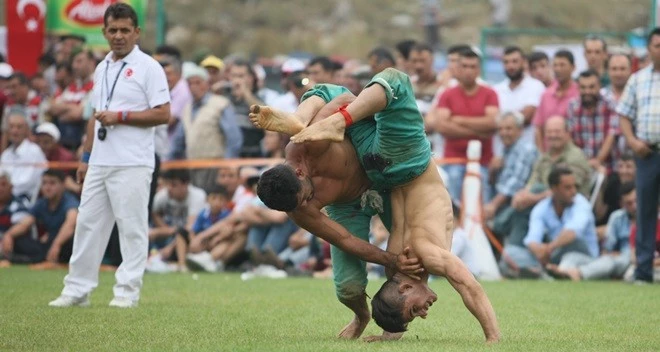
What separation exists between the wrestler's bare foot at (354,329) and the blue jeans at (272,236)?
7.37 metres

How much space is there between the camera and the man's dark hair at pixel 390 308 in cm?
896

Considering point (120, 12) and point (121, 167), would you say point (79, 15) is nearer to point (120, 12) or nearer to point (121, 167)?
point (120, 12)

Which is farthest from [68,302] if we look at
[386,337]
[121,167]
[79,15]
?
[79,15]

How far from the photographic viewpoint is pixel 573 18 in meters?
49.8

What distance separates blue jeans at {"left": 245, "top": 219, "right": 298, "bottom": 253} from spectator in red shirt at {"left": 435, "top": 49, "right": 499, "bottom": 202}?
2.19 m

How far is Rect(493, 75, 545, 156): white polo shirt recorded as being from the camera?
56.5ft

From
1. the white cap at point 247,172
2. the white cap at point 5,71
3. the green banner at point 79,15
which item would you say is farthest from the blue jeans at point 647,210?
the white cap at point 5,71

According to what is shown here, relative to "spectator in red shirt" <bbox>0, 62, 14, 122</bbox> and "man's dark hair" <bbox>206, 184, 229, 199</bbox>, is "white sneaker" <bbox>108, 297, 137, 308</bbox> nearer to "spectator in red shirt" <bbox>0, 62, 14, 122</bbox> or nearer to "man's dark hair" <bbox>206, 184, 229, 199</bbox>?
"man's dark hair" <bbox>206, 184, 229, 199</bbox>

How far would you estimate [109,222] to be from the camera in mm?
11758

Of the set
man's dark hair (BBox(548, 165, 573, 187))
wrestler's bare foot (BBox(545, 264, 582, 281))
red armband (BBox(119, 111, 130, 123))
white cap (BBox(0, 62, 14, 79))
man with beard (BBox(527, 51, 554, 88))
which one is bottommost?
wrestler's bare foot (BBox(545, 264, 582, 281))

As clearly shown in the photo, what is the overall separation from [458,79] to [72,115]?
5991 millimetres

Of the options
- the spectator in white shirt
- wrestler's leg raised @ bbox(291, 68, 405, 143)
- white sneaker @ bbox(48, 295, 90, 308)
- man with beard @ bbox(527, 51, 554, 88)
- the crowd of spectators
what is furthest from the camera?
the spectator in white shirt

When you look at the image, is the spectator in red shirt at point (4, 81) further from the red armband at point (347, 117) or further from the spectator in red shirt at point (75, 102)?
the red armband at point (347, 117)

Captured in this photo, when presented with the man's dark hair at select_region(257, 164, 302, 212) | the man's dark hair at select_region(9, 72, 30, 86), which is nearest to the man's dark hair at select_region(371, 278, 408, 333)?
the man's dark hair at select_region(257, 164, 302, 212)
